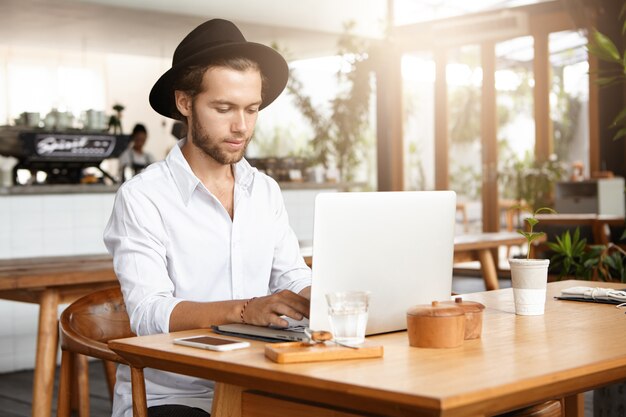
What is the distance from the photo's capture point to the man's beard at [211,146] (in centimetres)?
238

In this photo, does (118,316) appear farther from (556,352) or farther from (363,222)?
(556,352)

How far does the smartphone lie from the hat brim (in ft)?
2.85

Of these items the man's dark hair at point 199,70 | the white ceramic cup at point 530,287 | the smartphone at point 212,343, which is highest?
the man's dark hair at point 199,70

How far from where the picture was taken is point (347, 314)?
1.71 metres

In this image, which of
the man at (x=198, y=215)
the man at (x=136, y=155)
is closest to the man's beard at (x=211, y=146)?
the man at (x=198, y=215)

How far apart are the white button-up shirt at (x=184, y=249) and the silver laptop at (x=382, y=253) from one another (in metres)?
0.35

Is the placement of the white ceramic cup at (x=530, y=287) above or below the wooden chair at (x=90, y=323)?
above

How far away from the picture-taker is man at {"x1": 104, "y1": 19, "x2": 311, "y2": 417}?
2.24 metres

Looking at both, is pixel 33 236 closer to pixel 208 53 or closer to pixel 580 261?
pixel 580 261

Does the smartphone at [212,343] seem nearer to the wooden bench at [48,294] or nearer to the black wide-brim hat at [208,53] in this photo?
the black wide-brim hat at [208,53]

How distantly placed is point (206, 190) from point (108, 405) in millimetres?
2869

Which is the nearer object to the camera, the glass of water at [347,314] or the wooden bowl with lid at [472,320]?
the glass of water at [347,314]

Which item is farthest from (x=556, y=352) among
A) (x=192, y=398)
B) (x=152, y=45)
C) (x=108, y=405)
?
(x=152, y=45)

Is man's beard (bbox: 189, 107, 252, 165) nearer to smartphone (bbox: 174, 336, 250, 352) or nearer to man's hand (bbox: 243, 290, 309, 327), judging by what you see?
man's hand (bbox: 243, 290, 309, 327)
